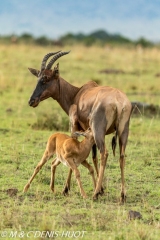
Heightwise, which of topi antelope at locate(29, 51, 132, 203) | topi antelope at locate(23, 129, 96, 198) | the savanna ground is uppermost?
topi antelope at locate(29, 51, 132, 203)

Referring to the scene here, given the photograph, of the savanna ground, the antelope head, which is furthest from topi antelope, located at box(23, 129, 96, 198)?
the antelope head

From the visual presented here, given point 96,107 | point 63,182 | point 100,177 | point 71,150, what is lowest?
point 63,182

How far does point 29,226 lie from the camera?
298 inches

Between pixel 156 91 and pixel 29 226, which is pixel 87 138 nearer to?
pixel 29 226

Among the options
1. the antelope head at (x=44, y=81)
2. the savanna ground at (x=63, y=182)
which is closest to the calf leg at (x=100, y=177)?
the savanna ground at (x=63, y=182)

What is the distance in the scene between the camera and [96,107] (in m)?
9.07

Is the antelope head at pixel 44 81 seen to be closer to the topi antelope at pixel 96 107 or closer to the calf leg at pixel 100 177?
the topi antelope at pixel 96 107

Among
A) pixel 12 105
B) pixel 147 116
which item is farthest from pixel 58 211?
pixel 12 105

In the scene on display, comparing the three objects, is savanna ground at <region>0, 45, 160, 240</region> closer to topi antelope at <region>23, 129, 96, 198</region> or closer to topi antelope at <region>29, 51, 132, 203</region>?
topi antelope at <region>23, 129, 96, 198</region>

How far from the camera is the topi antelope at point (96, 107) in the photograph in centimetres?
890

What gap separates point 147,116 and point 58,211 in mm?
7934

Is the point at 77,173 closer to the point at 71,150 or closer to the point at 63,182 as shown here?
the point at 71,150

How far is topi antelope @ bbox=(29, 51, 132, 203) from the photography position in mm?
8898

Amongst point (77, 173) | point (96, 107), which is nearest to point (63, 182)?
point (77, 173)
